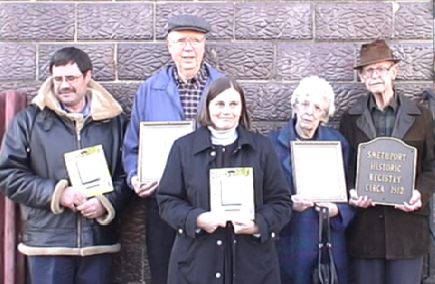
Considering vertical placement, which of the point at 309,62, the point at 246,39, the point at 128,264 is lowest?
the point at 128,264

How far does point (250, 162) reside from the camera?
11.1ft

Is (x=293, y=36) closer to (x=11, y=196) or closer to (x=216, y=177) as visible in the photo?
(x=216, y=177)

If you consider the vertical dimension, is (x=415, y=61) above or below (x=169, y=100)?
above

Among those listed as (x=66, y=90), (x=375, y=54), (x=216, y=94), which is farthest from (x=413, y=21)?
(x=66, y=90)

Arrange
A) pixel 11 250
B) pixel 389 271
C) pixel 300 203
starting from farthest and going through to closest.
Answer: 1. pixel 11 250
2. pixel 389 271
3. pixel 300 203

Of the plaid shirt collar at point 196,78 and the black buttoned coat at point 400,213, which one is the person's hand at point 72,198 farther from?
the black buttoned coat at point 400,213

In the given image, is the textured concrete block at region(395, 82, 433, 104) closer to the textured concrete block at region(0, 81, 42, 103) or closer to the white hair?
the white hair

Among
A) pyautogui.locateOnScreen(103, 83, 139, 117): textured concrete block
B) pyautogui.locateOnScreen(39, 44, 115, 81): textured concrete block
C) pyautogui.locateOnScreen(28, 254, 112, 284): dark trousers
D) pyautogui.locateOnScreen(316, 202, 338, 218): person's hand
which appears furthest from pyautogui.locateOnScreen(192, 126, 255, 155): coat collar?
pyautogui.locateOnScreen(39, 44, 115, 81): textured concrete block

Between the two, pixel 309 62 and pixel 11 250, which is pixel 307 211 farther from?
pixel 11 250

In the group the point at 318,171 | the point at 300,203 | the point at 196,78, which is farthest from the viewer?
the point at 196,78

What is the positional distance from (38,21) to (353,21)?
216 cm

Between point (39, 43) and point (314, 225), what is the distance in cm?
227

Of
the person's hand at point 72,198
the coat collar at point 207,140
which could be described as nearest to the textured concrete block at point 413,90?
the coat collar at point 207,140

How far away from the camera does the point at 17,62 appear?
15.0ft
